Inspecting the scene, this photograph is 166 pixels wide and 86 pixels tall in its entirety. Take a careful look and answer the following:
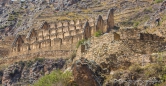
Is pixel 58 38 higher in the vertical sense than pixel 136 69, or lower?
lower

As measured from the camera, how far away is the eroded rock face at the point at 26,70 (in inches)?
2399

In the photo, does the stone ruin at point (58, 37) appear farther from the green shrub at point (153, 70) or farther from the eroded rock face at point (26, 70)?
the green shrub at point (153, 70)

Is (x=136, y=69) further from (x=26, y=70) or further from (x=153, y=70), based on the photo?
(x=26, y=70)

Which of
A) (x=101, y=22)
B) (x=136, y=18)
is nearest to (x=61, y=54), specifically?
(x=101, y=22)

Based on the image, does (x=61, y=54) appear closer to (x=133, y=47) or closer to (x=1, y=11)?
(x=133, y=47)

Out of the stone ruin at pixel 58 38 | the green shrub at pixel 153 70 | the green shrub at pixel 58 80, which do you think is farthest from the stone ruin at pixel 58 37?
the green shrub at pixel 153 70

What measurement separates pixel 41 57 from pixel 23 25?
41845mm

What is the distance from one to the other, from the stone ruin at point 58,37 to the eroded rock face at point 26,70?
8.69 feet

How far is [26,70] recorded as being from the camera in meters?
63.4

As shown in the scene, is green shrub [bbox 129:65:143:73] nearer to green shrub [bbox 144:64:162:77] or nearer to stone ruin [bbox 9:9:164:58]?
green shrub [bbox 144:64:162:77]

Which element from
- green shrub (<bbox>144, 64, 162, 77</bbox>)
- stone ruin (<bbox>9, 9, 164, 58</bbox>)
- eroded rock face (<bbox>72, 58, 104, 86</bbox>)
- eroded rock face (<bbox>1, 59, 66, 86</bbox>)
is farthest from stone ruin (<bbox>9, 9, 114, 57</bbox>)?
eroded rock face (<bbox>72, 58, 104, 86</bbox>)

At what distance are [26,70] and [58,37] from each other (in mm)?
9604

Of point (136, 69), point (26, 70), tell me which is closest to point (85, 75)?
point (136, 69)

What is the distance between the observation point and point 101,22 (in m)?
68.4
